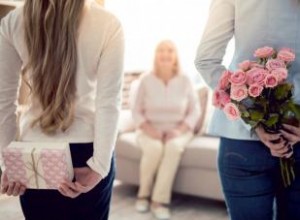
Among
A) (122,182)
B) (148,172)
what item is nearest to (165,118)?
(148,172)

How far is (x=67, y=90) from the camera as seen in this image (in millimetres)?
1194

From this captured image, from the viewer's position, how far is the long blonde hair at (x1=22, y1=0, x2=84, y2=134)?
1177mm

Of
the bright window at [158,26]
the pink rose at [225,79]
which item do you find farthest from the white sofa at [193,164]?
the pink rose at [225,79]

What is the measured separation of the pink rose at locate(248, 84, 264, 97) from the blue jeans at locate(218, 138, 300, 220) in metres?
0.16

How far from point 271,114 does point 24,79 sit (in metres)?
0.68

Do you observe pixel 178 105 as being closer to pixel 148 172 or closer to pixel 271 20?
pixel 148 172

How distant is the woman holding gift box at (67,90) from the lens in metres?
1.19

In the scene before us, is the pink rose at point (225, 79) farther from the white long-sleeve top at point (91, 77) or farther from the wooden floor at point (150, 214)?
the wooden floor at point (150, 214)

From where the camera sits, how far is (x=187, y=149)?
3.19 meters

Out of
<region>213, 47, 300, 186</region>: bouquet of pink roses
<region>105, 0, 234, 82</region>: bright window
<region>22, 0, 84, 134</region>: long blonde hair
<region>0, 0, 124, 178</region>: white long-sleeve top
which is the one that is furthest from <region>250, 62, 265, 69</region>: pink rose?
<region>105, 0, 234, 82</region>: bright window

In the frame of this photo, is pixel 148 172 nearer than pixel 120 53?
No

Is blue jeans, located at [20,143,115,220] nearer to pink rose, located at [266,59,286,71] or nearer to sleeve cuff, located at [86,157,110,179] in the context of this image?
sleeve cuff, located at [86,157,110,179]

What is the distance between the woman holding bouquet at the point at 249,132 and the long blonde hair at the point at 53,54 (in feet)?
1.22

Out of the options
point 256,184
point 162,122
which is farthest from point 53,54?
point 162,122
